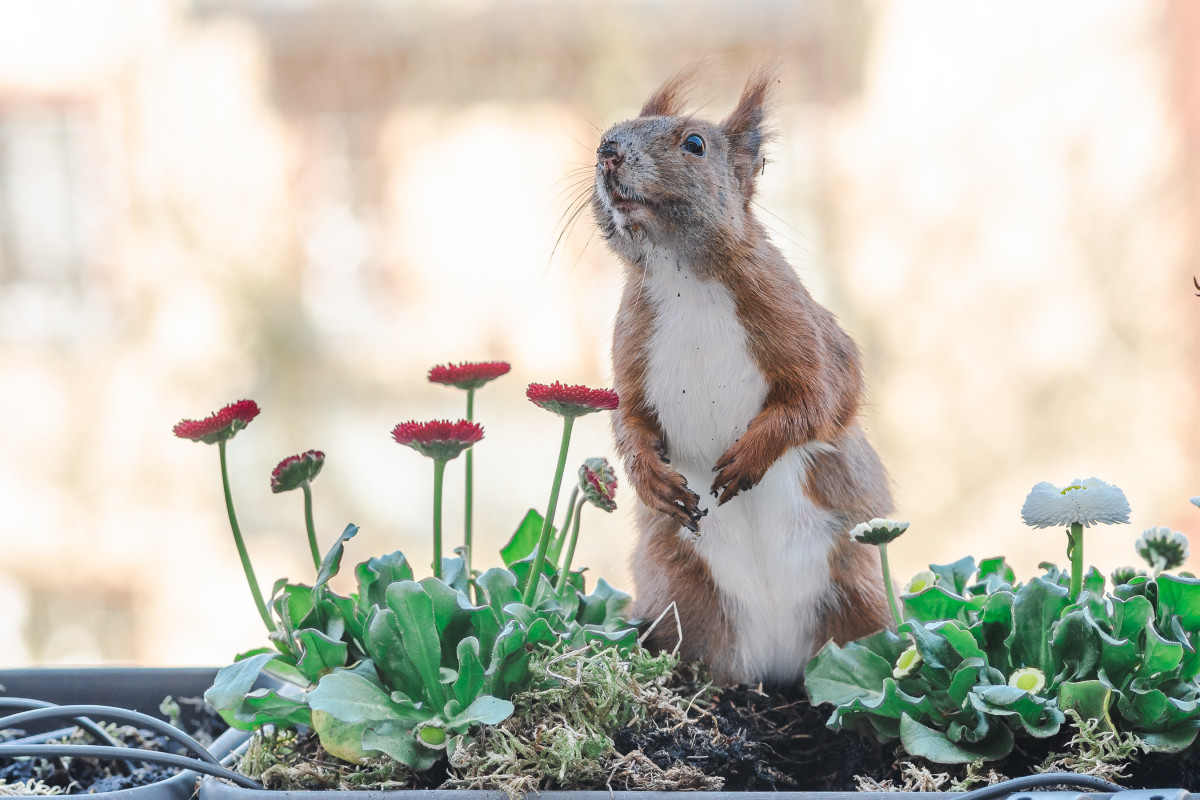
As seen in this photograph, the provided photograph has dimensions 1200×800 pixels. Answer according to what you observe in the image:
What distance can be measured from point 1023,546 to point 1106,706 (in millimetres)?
2955

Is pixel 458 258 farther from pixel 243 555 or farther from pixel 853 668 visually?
pixel 853 668

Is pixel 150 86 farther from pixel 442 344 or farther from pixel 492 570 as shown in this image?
pixel 492 570

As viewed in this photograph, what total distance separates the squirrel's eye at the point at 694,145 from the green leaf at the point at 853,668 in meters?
0.46

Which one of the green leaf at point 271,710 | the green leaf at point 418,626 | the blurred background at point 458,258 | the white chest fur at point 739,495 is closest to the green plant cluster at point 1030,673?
the white chest fur at point 739,495

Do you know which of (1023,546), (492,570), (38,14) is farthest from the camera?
(38,14)

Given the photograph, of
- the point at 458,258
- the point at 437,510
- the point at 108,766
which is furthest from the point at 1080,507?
the point at 458,258

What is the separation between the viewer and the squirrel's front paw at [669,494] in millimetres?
977

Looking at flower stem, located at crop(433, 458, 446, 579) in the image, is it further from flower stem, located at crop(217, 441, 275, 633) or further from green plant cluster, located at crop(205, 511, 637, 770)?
flower stem, located at crop(217, 441, 275, 633)

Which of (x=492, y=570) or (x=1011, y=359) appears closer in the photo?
(x=492, y=570)

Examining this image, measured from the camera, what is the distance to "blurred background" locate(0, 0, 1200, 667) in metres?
3.68

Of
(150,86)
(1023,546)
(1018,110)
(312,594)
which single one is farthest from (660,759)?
(150,86)

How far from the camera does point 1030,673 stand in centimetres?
88

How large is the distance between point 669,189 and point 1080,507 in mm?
425

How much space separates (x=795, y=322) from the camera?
1007mm
